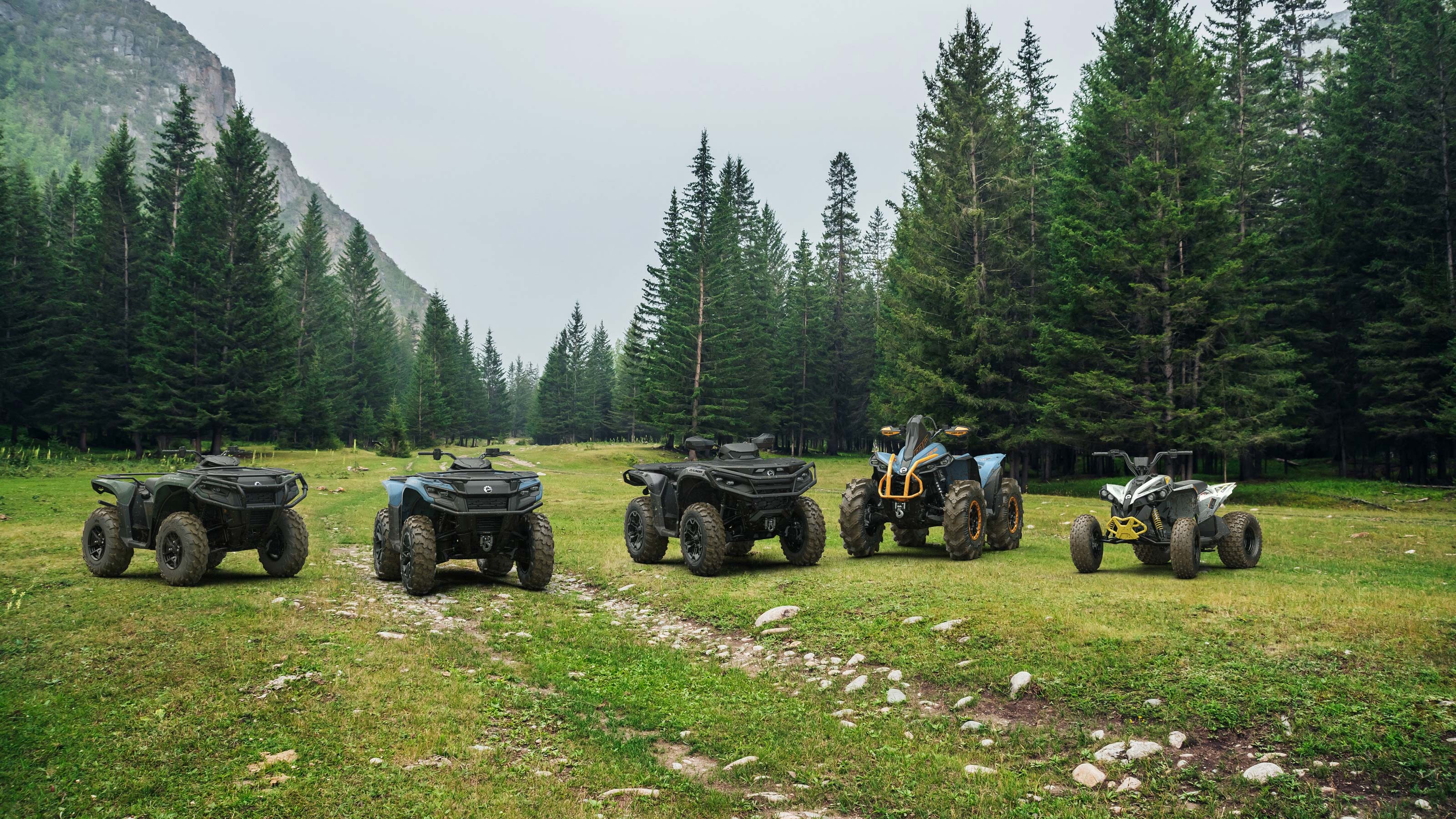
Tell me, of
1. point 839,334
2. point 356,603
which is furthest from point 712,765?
point 839,334

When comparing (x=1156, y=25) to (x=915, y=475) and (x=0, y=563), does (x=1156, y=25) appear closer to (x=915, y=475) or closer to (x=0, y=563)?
(x=915, y=475)

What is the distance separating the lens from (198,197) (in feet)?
147

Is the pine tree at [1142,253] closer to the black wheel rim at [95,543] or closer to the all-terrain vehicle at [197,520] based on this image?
the all-terrain vehicle at [197,520]

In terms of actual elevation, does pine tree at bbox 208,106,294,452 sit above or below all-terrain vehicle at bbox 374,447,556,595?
above

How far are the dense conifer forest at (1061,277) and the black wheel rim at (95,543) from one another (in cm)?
2848

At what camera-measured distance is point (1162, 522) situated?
10359 millimetres

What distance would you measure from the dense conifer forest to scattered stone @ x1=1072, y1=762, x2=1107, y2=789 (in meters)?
26.0

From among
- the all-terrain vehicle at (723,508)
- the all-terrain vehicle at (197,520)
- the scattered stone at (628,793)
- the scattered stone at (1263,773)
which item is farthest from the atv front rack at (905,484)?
the all-terrain vehicle at (197,520)

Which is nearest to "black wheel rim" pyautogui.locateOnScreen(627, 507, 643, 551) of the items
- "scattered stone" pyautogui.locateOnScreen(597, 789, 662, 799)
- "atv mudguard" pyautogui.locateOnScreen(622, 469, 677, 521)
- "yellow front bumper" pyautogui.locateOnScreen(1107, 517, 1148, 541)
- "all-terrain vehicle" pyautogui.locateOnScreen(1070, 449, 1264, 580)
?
"atv mudguard" pyautogui.locateOnScreen(622, 469, 677, 521)

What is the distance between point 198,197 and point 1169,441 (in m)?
52.5

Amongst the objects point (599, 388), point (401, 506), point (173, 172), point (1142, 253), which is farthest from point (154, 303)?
point (599, 388)

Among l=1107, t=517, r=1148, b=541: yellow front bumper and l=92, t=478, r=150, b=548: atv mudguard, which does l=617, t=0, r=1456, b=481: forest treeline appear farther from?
l=92, t=478, r=150, b=548: atv mudguard

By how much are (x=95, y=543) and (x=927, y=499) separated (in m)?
12.3

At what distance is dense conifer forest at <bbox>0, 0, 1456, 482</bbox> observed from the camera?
28.5 metres
